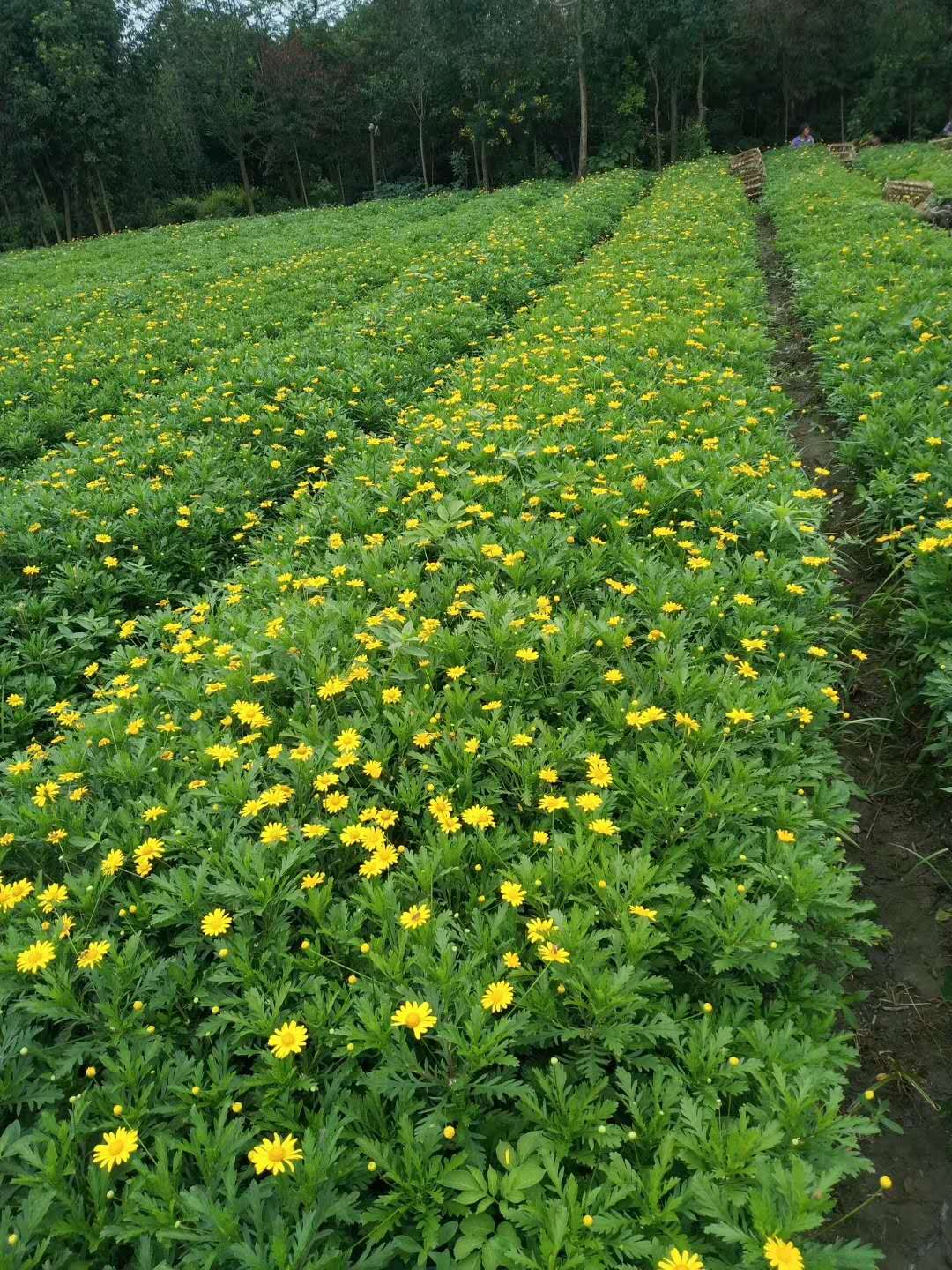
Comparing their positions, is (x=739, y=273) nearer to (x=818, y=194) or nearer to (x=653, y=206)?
(x=818, y=194)

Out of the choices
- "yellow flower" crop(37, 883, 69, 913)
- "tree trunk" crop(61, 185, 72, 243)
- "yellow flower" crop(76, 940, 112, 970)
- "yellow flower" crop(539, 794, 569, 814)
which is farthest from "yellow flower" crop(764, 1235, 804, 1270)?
"tree trunk" crop(61, 185, 72, 243)

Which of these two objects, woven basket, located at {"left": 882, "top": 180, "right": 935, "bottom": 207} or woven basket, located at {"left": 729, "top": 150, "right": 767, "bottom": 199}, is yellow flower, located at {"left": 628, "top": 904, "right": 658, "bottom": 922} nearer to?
woven basket, located at {"left": 882, "top": 180, "right": 935, "bottom": 207}

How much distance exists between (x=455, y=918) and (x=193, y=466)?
5340 mm

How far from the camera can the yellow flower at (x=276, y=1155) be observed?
1814 millimetres

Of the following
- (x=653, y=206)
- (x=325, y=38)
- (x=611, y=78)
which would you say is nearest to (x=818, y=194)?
(x=653, y=206)

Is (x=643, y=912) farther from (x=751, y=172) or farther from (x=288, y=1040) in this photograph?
(x=751, y=172)

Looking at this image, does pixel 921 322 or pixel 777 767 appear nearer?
pixel 777 767

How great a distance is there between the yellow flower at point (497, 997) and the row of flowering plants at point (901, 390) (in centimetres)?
238

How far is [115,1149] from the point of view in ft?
6.29

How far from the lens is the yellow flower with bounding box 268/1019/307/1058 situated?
204cm

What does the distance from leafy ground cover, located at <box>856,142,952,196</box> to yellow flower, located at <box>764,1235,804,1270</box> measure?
17337mm

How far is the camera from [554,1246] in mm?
1706

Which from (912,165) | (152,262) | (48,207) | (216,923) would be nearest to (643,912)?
(216,923)

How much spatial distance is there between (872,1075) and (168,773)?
Result: 287 centimetres
